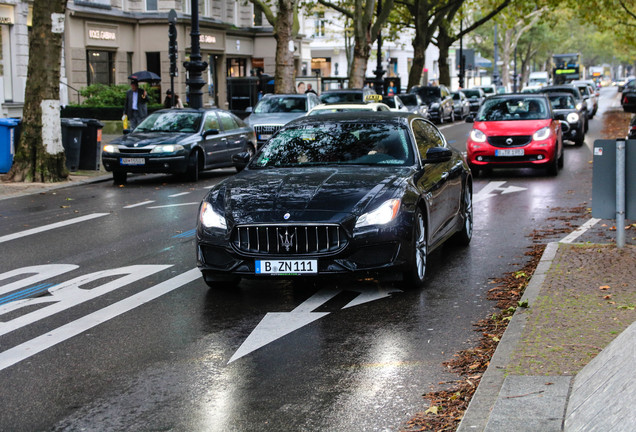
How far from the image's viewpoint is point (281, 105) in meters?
27.5

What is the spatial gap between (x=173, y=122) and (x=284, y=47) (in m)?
14.2

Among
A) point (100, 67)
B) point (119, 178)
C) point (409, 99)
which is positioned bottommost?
point (119, 178)

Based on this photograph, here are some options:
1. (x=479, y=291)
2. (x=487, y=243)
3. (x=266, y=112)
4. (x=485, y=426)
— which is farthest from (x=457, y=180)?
(x=266, y=112)

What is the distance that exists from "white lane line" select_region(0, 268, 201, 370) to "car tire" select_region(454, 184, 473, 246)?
3.07 m

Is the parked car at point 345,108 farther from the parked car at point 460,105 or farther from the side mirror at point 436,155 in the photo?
the parked car at point 460,105

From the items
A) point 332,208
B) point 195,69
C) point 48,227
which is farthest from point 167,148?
point 332,208

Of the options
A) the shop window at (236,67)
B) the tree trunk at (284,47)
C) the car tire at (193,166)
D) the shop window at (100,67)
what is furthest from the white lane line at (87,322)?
the shop window at (236,67)

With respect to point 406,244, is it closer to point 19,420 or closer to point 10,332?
point 10,332

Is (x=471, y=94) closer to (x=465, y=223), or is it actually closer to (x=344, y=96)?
(x=344, y=96)

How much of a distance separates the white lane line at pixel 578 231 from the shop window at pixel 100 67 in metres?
33.6

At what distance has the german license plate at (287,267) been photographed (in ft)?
25.7

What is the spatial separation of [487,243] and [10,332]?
577 cm

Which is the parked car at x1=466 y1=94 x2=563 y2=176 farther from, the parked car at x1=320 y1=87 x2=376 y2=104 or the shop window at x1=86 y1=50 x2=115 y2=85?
the shop window at x1=86 y1=50 x2=115 y2=85

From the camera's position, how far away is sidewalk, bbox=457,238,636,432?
4371 mm
